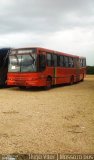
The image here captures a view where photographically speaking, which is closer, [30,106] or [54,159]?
[54,159]

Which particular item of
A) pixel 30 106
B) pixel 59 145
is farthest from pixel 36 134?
pixel 30 106

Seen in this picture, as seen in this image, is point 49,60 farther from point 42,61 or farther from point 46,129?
point 46,129

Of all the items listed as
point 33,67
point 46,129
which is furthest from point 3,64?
point 46,129

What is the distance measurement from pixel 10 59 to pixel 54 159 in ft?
53.3

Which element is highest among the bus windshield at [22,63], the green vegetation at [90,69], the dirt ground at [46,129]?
the bus windshield at [22,63]

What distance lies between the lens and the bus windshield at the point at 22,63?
2114cm

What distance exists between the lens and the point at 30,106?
543 inches

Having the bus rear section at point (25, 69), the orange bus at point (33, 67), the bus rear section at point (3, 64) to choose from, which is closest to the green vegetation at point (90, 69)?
the orange bus at point (33, 67)

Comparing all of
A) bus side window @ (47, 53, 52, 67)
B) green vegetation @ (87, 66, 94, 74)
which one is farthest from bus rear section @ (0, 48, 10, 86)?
green vegetation @ (87, 66, 94, 74)

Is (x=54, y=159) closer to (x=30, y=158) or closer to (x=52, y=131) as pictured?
(x=30, y=158)

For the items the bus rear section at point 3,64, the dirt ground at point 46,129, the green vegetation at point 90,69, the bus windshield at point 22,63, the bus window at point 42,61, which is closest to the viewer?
the dirt ground at point 46,129

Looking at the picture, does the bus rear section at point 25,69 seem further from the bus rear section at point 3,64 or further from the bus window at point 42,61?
the bus rear section at point 3,64

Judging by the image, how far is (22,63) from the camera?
70.7 feet

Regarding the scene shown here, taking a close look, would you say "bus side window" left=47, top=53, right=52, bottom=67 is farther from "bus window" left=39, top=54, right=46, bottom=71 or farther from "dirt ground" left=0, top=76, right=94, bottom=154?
"dirt ground" left=0, top=76, right=94, bottom=154
